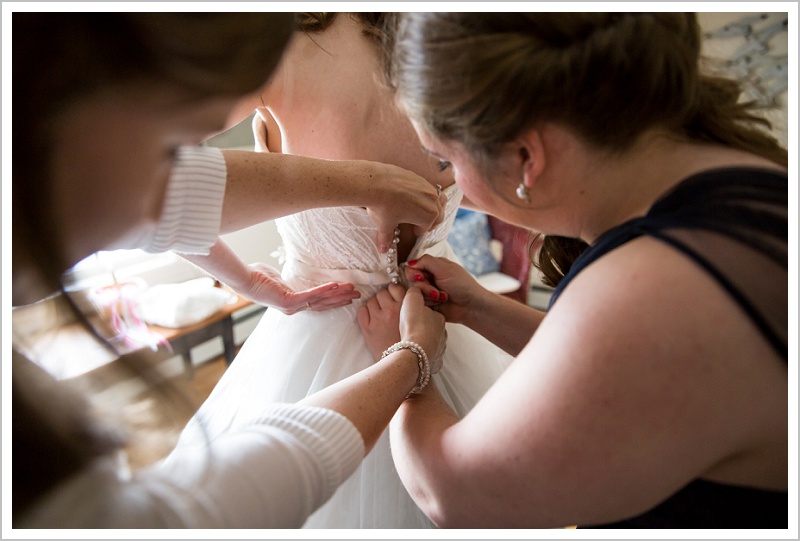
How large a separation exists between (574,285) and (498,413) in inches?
6.8

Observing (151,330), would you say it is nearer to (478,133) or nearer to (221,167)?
(221,167)

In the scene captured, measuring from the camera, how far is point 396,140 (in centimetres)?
117

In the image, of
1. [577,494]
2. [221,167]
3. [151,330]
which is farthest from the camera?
[151,330]

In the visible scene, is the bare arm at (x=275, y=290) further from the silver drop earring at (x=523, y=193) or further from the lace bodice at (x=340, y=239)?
the silver drop earring at (x=523, y=193)

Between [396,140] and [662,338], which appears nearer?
[662,338]

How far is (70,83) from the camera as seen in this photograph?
1.55 feet

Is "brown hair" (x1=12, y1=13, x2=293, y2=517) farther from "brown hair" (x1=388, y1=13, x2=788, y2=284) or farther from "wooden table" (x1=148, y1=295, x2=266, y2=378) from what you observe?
"wooden table" (x1=148, y1=295, x2=266, y2=378)

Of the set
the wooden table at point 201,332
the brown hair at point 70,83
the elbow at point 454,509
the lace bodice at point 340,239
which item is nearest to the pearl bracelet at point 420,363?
the elbow at point 454,509

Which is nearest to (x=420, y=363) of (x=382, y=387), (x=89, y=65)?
(x=382, y=387)

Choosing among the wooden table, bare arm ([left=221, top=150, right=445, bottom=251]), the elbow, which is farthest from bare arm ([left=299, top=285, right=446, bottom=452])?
the wooden table

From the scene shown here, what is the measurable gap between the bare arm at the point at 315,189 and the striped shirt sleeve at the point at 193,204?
3 centimetres

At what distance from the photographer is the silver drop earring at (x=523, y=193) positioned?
726 millimetres

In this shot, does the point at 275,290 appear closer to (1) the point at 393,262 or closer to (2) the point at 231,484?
(1) the point at 393,262

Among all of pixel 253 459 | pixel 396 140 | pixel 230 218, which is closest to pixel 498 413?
pixel 253 459
